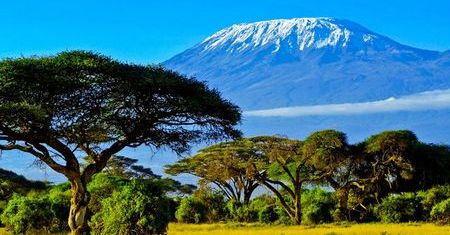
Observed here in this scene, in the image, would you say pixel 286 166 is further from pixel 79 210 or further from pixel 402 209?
pixel 79 210

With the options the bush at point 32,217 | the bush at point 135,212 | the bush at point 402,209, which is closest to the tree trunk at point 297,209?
the bush at point 402,209

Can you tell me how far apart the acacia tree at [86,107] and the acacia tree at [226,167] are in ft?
81.7

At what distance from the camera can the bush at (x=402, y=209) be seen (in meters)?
50.6

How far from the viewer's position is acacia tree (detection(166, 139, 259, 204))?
60.2 metres

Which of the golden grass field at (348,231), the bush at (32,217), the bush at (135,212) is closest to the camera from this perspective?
the bush at (135,212)

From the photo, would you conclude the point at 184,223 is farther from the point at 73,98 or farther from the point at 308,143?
the point at 73,98

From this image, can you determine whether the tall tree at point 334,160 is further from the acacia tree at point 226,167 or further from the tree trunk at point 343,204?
the acacia tree at point 226,167

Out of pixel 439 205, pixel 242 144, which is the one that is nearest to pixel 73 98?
pixel 439 205

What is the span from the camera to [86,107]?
31.2m

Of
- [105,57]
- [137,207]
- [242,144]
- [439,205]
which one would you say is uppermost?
[242,144]

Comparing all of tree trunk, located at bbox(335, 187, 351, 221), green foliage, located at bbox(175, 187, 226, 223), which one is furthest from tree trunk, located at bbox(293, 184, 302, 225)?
green foliage, located at bbox(175, 187, 226, 223)

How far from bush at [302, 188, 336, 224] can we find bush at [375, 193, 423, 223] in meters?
4.24

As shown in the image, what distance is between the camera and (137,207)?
91.2ft

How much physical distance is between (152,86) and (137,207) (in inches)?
219
